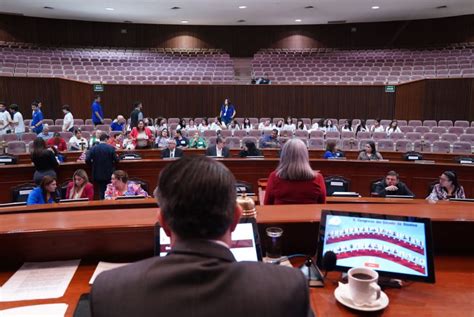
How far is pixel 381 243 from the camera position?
1.67 m

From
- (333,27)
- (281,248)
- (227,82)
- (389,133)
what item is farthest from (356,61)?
(281,248)

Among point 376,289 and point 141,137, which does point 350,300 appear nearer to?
point 376,289

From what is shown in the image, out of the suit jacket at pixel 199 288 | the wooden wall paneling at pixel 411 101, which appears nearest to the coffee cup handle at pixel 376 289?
the suit jacket at pixel 199 288

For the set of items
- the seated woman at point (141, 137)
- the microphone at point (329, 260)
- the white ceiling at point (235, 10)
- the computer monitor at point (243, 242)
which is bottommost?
the microphone at point (329, 260)

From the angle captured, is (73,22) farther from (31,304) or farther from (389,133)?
(31,304)

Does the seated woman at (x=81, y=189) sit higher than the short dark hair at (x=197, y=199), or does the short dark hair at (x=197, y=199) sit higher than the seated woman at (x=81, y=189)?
the short dark hair at (x=197, y=199)

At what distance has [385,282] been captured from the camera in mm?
1688

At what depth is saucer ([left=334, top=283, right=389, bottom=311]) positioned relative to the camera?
1.44 meters

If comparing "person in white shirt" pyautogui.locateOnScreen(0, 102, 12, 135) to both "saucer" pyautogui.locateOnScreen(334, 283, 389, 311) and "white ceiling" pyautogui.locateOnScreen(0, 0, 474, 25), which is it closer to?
"white ceiling" pyautogui.locateOnScreen(0, 0, 474, 25)

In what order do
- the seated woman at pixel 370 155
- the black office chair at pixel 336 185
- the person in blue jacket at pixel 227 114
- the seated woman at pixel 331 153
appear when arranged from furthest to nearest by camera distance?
1. the person in blue jacket at pixel 227 114
2. the seated woman at pixel 331 153
3. the seated woman at pixel 370 155
4. the black office chair at pixel 336 185

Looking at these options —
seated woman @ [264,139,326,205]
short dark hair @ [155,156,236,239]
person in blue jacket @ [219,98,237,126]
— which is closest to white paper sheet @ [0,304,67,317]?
short dark hair @ [155,156,236,239]

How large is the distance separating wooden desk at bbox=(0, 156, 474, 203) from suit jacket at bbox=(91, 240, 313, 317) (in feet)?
17.7

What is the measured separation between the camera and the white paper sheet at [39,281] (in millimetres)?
1589

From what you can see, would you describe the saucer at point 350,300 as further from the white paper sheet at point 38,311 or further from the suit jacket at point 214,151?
the suit jacket at point 214,151
